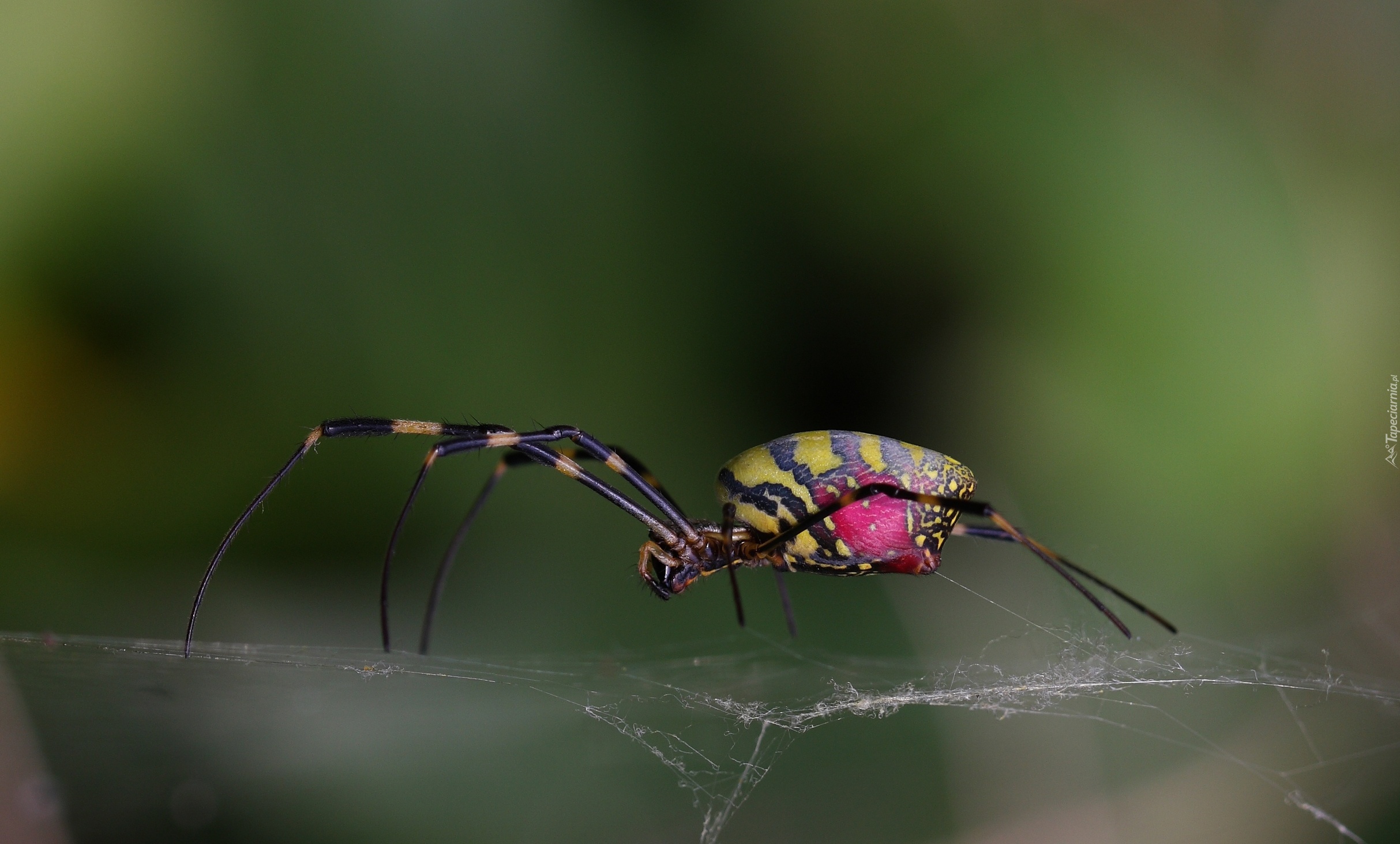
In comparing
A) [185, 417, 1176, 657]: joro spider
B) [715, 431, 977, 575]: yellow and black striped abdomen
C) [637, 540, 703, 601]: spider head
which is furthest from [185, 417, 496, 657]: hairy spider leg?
[715, 431, 977, 575]: yellow and black striped abdomen

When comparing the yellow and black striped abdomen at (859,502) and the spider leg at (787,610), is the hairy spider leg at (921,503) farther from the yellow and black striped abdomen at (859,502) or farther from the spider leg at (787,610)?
the spider leg at (787,610)

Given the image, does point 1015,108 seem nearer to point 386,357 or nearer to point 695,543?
point 695,543

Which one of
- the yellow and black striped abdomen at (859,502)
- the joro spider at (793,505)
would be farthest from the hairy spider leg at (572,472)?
the yellow and black striped abdomen at (859,502)

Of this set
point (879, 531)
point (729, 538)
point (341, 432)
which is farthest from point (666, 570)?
point (341, 432)

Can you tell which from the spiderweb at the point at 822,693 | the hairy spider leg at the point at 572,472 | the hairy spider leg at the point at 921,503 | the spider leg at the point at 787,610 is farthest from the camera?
the spider leg at the point at 787,610

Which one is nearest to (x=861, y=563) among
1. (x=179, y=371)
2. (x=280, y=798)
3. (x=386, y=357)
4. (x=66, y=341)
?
(x=280, y=798)
